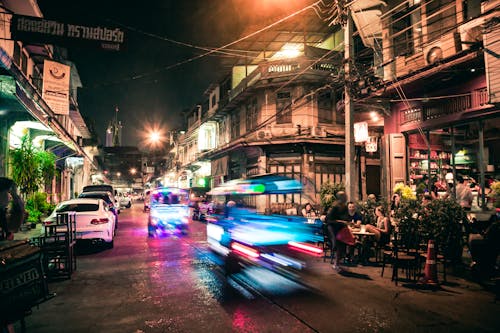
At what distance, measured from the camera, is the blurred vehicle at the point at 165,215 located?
14.9 metres

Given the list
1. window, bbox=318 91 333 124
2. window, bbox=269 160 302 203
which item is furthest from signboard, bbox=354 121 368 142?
window, bbox=318 91 333 124

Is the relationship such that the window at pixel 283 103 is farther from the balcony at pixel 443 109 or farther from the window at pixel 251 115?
the balcony at pixel 443 109

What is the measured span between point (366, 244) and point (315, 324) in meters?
5.41

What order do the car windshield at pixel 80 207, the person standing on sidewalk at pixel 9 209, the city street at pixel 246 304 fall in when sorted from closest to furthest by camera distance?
the person standing on sidewalk at pixel 9 209
the city street at pixel 246 304
the car windshield at pixel 80 207

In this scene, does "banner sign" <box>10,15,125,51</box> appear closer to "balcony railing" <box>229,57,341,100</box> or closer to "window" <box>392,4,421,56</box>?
"window" <box>392,4,421,56</box>

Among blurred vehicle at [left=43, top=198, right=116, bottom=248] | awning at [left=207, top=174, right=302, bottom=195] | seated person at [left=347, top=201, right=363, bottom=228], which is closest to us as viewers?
awning at [left=207, top=174, right=302, bottom=195]

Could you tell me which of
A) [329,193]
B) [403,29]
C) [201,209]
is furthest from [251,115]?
[403,29]

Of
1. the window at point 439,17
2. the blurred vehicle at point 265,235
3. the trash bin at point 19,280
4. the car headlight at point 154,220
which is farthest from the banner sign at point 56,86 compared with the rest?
the window at point 439,17

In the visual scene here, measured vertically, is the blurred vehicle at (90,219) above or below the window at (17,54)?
below

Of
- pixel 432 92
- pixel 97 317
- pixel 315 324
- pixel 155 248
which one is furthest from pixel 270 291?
pixel 432 92

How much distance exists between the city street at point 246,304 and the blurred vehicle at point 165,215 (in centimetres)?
626

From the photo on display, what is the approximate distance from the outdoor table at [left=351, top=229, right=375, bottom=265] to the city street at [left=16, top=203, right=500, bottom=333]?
1034 mm

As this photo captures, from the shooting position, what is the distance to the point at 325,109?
23.9 m

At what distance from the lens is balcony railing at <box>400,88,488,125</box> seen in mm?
10961
